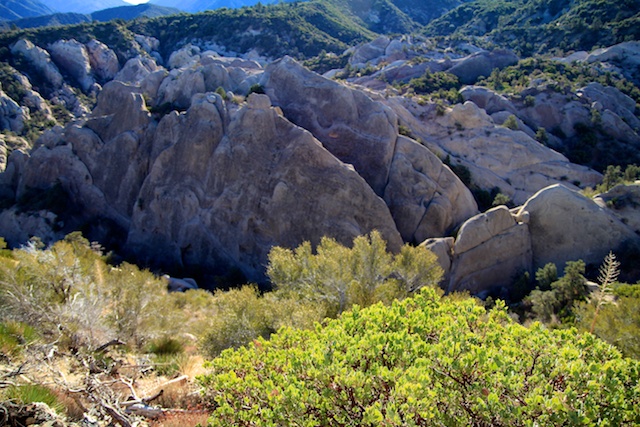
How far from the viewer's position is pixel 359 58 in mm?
84750

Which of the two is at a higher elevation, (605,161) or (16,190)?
(16,190)

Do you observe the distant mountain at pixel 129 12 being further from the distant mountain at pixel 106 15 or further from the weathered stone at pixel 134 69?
the weathered stone at pixel 134 69

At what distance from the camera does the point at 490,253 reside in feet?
86.2

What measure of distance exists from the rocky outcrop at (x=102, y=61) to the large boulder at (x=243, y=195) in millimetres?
67416

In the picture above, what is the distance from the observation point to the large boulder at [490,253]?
1009 inches

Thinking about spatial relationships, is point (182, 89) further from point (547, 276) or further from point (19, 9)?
point (19, 9)

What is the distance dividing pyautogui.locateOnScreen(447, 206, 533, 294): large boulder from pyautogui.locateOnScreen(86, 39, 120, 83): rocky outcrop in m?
88.3

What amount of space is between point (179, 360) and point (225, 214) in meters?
19.5

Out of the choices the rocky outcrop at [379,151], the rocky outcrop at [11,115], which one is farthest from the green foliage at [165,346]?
the rocky outcrop at [11,115]

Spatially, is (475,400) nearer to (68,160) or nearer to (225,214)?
(225,214)

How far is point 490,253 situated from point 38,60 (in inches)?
3522

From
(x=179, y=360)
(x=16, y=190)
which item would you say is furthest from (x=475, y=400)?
(x=16, y=190)

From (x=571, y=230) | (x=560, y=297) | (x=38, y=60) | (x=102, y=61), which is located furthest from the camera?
(x=102, y=61)

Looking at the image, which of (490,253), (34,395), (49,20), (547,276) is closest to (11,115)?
(490,253)
